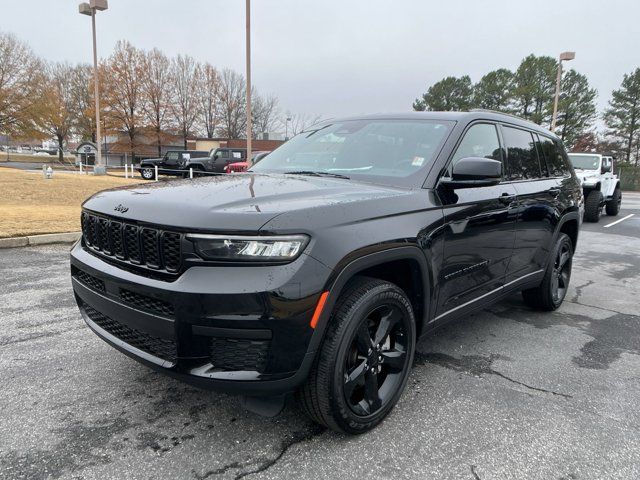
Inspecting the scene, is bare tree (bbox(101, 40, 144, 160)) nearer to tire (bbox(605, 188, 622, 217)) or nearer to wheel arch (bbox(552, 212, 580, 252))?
tire (bbox(605, 188, 622, 217))

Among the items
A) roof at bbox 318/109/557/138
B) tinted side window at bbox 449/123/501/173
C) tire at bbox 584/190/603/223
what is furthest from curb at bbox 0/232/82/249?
tire at bbox 584/190/603/223

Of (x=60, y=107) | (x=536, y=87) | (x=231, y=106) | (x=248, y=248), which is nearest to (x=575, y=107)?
(x=536, y=87)

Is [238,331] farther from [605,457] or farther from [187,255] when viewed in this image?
[605,457]

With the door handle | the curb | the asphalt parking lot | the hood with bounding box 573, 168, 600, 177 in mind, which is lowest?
the asphalt parking lot

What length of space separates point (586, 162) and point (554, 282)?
36.7 ft

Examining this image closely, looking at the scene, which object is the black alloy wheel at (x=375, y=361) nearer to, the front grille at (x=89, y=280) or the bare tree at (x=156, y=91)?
the front grille at (x=89, y=280)

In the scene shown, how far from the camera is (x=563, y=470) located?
2.26 m

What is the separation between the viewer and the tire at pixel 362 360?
2209 mm

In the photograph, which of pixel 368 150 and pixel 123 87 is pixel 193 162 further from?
pixel 368 150

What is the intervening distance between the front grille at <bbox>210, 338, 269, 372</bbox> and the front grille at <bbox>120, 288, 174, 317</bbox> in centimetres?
25

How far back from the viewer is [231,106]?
5256 cm

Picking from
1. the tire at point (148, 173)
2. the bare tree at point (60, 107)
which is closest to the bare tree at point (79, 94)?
the bare tree at point (60, 107)

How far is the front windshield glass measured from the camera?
13672mm

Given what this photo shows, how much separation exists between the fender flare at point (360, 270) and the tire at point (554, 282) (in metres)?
2.31
